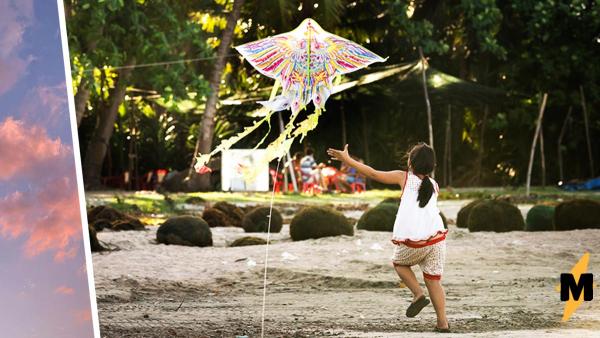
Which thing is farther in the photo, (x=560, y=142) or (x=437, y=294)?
(x=560, y=142)

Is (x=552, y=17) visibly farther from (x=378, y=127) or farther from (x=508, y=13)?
(x=378, y=127)

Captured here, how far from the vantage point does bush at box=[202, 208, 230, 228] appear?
1352 centimetres

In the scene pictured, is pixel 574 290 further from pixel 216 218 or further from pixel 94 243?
pixel 216 218

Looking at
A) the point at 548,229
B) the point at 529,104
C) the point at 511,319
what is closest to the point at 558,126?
the point at 529,104

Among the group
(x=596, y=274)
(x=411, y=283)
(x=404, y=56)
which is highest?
(x=404, y=56)

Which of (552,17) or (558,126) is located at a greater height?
(552,17)

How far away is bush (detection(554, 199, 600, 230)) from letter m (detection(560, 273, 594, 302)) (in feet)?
9.75

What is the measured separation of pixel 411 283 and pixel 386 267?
162 inches

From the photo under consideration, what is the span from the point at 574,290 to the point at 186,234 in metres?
4.74

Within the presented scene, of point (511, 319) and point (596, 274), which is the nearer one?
point (511, 319)

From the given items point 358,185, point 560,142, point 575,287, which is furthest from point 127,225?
point 560,142

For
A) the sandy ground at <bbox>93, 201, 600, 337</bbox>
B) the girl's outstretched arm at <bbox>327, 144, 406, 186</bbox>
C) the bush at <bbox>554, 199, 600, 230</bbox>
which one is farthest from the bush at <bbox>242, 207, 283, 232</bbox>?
the girl's outstretched arm at <bbox>327, 144, 406, 186</bbox>

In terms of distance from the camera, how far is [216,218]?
13.6 metres

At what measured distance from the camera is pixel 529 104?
71.9 feet
